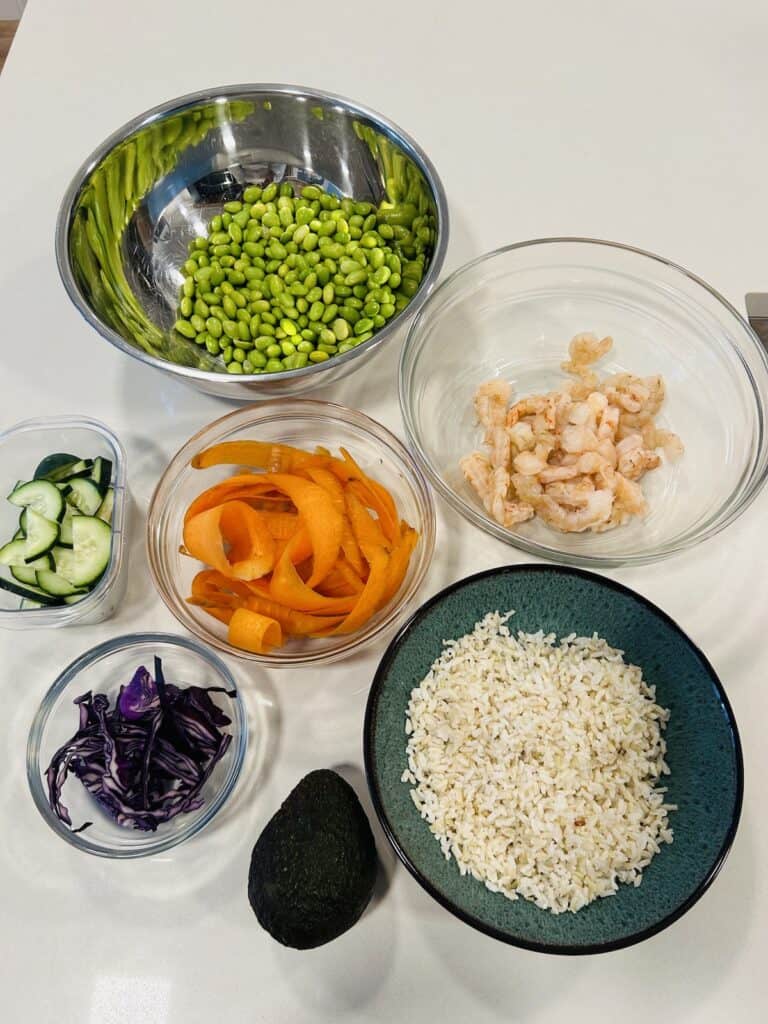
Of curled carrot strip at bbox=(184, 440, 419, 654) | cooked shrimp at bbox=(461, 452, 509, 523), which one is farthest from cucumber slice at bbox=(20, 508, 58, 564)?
cooked shrimp at bbox=(461, 452, 509, 523)

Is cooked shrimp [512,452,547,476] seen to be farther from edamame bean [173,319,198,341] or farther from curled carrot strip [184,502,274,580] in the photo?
edamame bean [173,319,198,341]

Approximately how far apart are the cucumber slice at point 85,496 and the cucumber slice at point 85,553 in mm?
39

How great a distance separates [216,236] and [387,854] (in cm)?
126

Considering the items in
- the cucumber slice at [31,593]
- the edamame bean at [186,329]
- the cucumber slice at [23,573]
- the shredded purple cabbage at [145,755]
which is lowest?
the shredded purple cabbage at [145,755]

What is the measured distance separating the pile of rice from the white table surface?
0.53 ft

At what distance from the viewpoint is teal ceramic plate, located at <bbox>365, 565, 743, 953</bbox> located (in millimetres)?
1098

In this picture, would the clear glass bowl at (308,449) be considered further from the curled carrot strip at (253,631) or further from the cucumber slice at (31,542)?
the cucumber slice at (31,542)

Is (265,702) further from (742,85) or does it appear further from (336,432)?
(742,85)

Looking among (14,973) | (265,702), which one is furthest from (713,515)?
(14,973)

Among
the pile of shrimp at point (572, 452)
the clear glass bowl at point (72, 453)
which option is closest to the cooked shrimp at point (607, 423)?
the pile of shrimp at point (572, 452)

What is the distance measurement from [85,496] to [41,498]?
0.07m

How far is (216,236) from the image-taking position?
1670 millimetres

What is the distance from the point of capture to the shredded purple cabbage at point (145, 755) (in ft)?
4.12

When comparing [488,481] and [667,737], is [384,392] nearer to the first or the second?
[488,481]
